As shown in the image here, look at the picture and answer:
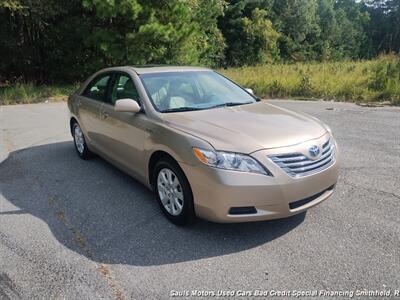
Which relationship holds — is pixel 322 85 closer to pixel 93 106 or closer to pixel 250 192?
pixel 93 106

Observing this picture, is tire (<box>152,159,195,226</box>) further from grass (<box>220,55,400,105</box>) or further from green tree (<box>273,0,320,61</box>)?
green tree (<box>273,0,320,61</box>)

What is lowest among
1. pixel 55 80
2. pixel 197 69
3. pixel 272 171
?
pixel 55 80

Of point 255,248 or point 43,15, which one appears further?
point 43,15

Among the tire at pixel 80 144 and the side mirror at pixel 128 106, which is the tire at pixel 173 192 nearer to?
the side mirror at pixel 128 106

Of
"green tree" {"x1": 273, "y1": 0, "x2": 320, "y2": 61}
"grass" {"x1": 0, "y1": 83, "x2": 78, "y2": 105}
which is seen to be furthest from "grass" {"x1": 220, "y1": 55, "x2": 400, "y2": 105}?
"green tree" {"x1": 273, "y1": 0, "x2": 320, "y2": 61}

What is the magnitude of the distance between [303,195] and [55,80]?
674 inches

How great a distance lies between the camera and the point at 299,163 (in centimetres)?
326

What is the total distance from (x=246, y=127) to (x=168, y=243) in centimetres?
131

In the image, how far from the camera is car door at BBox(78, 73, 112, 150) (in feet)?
17.1

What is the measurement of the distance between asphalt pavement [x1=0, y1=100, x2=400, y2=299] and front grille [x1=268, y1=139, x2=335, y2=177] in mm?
638

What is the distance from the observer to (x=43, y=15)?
15250 mm

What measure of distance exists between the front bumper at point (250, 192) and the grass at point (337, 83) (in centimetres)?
810

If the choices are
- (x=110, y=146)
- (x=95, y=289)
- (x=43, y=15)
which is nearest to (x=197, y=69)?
(x=110, y=146)

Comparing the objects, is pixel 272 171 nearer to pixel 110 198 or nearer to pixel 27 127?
pixel 110 198
